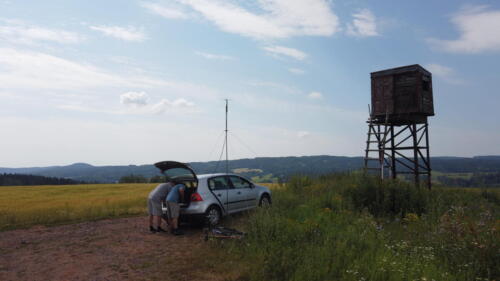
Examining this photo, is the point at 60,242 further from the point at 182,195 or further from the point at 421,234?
the point at 421,234

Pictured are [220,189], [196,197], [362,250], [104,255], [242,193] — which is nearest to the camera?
[362,250]

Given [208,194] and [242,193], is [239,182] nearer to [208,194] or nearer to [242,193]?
[242,193]

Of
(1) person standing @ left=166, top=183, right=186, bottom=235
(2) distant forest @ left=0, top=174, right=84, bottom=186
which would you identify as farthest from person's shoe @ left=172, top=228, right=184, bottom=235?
(2) distant forest @ left=0, top=174, right=84, bottom=186

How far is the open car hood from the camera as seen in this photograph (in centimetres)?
1027

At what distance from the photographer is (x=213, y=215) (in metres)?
10.4

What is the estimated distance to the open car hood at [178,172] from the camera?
10.3 m

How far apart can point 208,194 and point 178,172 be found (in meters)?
1.23

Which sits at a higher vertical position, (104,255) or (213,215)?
(213,215)

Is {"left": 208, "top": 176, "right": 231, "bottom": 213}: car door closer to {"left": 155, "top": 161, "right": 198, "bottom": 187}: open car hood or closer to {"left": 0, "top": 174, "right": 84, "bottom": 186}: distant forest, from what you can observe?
{"left": 155, "top": 161, "right": 198, "bottom": 187}: open car hood

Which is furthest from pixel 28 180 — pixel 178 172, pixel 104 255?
pixel 104 255

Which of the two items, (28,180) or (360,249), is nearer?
(360,249)

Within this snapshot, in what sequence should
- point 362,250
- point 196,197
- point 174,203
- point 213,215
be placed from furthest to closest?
point 213,215
point 196,197
point 174,203
point 362,250

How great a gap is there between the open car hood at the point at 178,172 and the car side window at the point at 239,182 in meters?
1.57

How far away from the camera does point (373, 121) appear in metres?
20.8
